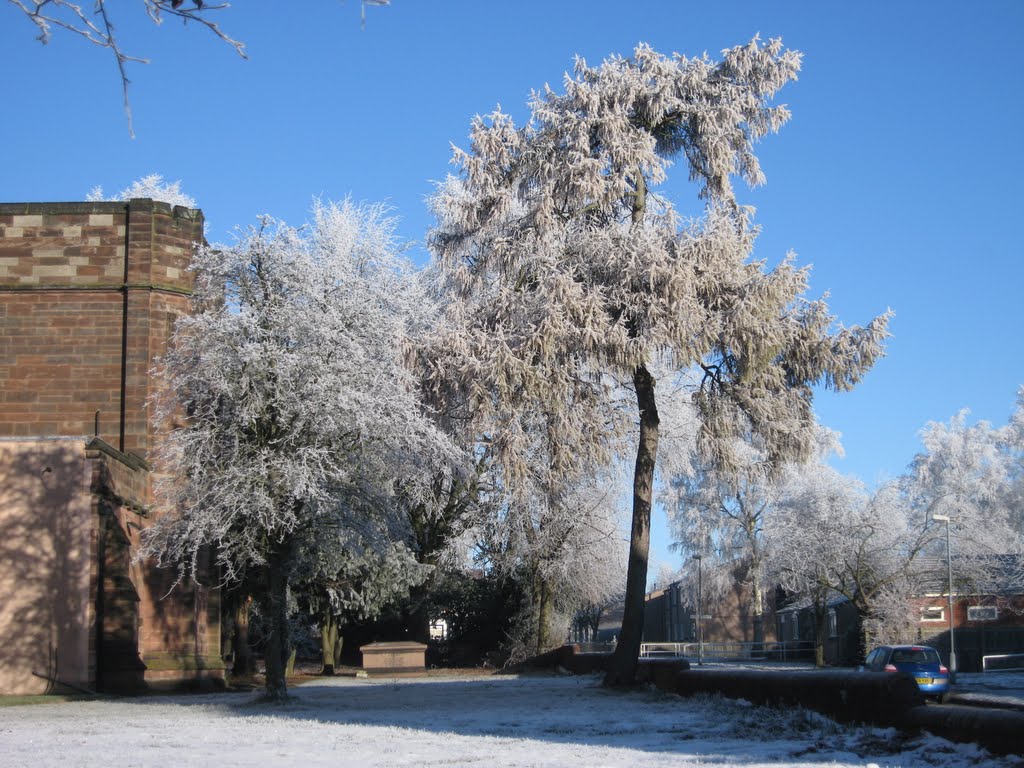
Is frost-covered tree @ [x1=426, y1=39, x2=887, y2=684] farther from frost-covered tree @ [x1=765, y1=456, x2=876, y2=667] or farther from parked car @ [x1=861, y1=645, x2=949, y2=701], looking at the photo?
frost-covered tree @ [x1=765, y1=456, x2=876, y2=667]

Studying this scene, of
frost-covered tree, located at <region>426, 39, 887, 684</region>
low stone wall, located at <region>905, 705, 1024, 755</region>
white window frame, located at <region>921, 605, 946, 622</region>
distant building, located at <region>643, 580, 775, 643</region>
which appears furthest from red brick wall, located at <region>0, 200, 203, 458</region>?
distant building, located at <region>643, 580, 775, 643</region>

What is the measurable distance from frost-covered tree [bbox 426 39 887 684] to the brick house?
789 centimetres

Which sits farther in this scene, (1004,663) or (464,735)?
(1004,663)

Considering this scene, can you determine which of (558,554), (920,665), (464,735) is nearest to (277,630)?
(464,735)

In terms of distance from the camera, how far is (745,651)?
6062 cm

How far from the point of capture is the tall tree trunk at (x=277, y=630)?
20828 millimetres

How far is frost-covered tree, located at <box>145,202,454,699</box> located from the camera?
21.1 m

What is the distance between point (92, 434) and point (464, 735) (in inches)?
691

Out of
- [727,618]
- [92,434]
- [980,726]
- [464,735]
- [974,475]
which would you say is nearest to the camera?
[980,726]

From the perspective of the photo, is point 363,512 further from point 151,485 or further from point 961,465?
point 961,465

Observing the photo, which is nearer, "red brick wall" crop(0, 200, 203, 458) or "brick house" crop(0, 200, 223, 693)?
"brick house" crop(0, 200, 223, 693)

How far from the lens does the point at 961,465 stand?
234 ft

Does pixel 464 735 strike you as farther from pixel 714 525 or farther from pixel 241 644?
pixel 714 525

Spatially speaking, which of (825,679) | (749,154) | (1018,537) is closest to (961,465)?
(1018,537)
